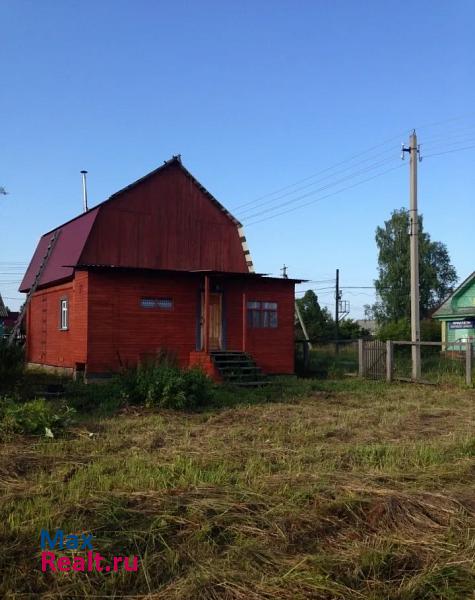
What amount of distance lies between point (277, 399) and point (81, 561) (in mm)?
9728

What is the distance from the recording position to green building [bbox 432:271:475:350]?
121ft

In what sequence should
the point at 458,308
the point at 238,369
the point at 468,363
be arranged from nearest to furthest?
the point at 468,363 < the point at 238,369 < the point at 458,308

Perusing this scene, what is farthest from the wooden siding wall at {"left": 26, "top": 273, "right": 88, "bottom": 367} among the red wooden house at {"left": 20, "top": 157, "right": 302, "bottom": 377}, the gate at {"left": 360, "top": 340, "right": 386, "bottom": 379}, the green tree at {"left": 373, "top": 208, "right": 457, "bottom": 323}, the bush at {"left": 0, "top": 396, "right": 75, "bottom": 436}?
the green tree at {"left": 373, "top": 208, "right": 457, "bottom": 323}

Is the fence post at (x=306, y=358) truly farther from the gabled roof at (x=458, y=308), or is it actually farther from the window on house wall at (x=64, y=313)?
the gabled roof at (x=458, y=308)

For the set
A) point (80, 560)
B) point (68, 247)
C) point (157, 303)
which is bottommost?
point (80, 560)

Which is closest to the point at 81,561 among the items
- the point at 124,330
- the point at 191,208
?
the point at 124,330

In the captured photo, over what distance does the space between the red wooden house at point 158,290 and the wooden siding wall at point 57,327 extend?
0.04 metres

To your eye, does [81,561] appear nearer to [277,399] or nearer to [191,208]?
[277,399]

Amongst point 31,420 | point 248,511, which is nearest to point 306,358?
point 31,420

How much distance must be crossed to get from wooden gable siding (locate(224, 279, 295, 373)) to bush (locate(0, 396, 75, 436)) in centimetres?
1034

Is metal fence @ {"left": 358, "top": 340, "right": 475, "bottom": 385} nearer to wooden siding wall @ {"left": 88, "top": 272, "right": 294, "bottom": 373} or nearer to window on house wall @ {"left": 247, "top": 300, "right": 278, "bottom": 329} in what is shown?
wooden siding wall @ {"left": 88, "top": 272, "right": 294, "bottom": 373}

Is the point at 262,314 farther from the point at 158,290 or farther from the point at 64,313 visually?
the point at 64,313

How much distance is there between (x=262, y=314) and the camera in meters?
19.5

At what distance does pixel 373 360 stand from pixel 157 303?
280 inches
